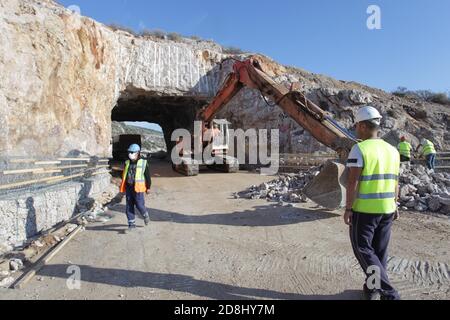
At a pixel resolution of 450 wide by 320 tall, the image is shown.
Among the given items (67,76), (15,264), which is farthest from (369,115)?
(67,76)

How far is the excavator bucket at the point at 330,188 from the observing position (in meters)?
6.85

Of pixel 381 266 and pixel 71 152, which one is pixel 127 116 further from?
pixel 381 266

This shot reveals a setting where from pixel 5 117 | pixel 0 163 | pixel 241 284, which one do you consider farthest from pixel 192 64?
pixel 241 284

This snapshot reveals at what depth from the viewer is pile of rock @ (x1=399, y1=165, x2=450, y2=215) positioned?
7.28 m

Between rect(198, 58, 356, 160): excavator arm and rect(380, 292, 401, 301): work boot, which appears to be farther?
rect(198, 58, 356, 160): excavator arm

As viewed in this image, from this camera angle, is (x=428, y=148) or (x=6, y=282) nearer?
→ (x=6, y=282)

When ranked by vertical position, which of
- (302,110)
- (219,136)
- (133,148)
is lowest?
(133,148)

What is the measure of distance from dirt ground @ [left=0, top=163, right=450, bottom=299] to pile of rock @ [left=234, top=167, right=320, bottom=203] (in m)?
0.62

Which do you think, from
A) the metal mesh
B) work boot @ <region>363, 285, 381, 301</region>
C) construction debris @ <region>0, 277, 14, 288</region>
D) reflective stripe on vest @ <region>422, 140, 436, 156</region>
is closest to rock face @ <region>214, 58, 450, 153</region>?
reflective stripe on vest @ <region>422, 140, 436, 156</region>

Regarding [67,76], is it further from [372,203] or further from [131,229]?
[372,203]

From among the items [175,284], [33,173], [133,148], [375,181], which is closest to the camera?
[375,181]

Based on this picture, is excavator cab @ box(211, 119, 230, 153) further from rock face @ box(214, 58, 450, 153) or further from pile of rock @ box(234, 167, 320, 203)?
pile of rock @ box(234, 167, 320, 203)

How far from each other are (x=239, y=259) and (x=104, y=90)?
14.6 m

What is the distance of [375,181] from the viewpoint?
11.0ft
